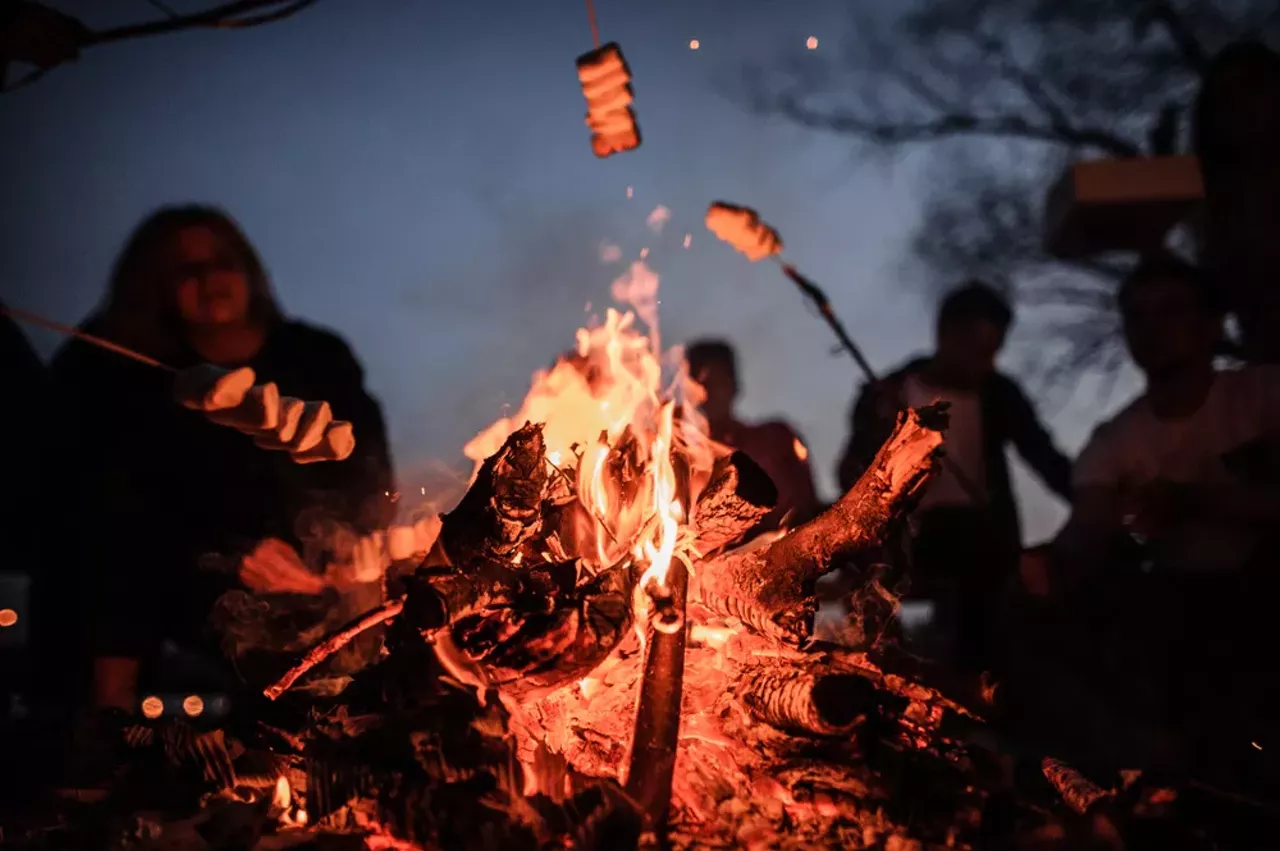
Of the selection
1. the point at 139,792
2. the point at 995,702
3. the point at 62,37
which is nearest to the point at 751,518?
the point at 995,702

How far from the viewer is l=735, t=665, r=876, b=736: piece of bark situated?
6.53 ft

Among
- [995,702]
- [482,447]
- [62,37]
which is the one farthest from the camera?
[482,447]

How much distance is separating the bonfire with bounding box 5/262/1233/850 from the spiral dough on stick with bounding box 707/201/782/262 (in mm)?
1492

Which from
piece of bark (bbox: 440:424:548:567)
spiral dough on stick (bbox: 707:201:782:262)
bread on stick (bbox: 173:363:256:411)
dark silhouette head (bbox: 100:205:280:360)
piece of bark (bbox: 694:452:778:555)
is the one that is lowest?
piece of bark (bbox: 694:452:778:555)

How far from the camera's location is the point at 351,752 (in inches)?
84.5

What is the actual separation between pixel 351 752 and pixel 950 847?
1437 millimetres

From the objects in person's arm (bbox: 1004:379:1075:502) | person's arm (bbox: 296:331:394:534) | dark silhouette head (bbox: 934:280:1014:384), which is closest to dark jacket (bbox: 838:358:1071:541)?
person's arm (bbox: 1004:379:1075:502)

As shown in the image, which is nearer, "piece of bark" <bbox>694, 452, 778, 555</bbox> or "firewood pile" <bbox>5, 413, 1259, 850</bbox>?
"firewood pile" <bbox>5, 413, 1259, 850</bbox>

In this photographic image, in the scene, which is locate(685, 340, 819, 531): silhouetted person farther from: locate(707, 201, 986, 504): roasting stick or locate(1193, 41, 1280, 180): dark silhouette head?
locate(1193, 41, 1280, 180): dark silhouette head

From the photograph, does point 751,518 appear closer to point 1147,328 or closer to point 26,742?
point 1147,328

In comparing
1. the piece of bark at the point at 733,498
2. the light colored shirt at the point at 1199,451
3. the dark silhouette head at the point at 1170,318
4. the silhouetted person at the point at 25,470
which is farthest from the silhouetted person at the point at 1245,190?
the silhouetted person at the point at 25,470

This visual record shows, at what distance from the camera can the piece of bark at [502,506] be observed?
2.23 m

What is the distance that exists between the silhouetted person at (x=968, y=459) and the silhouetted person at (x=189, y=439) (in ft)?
8.77

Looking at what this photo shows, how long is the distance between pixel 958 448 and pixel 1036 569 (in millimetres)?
884
